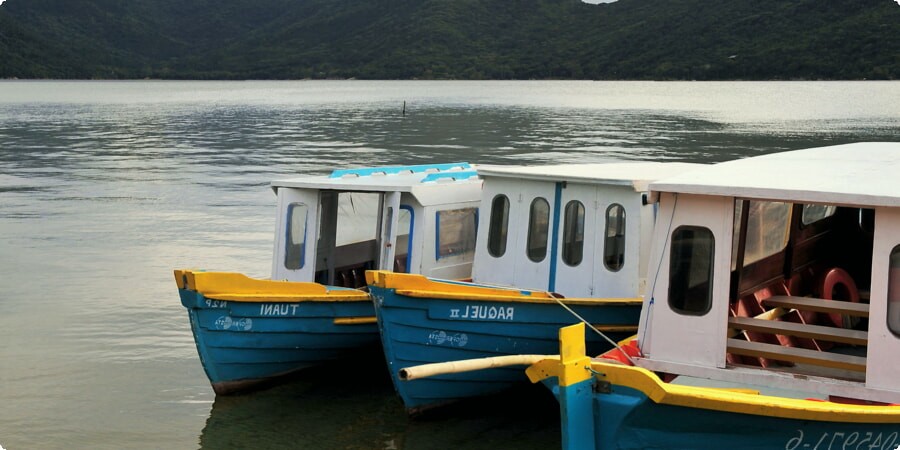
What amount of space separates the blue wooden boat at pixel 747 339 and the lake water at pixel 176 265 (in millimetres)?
2354

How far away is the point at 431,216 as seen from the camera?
1237cm

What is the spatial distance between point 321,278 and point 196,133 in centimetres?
5236


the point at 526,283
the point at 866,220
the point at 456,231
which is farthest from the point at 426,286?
the point at 866,220

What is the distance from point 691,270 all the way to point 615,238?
10.4 feet

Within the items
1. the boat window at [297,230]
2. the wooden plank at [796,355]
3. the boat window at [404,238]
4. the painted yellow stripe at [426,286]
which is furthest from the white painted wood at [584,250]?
the wooden plank at [796,355]

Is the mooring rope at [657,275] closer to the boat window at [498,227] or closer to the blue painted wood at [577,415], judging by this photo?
the blue painted wood at [577,415]

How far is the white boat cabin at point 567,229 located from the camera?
37.9 ft

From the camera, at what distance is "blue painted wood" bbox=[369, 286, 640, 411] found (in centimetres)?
1042

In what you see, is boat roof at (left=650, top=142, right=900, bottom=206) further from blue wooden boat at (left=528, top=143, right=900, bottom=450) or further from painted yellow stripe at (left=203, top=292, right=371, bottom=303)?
painted yellow stripe at (left=203, top=292, right=371, bottom=303)

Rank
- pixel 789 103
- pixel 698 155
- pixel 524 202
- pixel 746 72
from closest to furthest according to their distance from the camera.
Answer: pixel 524 202 < pixel 698 155 < pixel 789 103 < pixel 746 72

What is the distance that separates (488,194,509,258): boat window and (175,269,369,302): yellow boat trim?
4.87 ft

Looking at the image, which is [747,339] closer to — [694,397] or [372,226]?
[694,397]

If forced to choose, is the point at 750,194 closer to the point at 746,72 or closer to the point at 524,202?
the point at 524,202

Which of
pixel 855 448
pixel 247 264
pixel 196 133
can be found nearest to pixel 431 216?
pixel 855 448
